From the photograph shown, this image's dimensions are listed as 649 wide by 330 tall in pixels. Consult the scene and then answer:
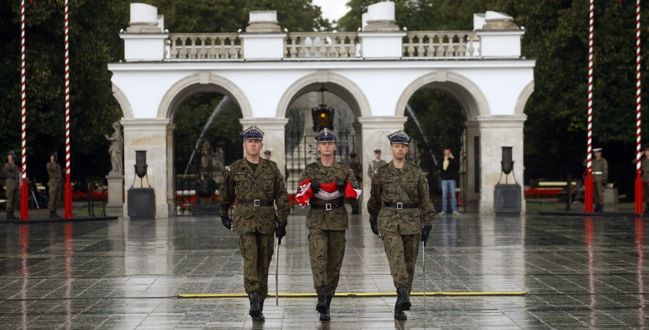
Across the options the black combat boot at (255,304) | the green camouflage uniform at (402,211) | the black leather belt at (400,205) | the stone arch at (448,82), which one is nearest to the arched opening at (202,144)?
the stone arch at (448,82)

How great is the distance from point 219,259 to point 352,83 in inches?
644

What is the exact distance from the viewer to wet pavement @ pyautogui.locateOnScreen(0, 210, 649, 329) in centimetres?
1310

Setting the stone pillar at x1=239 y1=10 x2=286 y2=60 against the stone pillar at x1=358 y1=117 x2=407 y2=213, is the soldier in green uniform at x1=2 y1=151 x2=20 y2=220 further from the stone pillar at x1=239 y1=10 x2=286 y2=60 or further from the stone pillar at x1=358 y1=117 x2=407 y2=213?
the stone pillar at x1=358 y1=117 x2=407 y2=213

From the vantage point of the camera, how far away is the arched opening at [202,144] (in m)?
37.9

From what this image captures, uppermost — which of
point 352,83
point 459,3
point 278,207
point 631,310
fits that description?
point 459,3

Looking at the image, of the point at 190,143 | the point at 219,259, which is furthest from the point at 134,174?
the point at 190,143

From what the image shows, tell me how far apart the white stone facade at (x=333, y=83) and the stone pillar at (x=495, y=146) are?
3cm

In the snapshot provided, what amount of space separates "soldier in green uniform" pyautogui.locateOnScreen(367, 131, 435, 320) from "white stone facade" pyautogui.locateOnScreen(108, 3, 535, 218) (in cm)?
2186

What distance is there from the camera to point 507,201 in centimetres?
3456

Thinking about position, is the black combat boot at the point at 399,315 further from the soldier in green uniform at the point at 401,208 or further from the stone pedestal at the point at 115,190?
the stone pedestal at the point at 115,190

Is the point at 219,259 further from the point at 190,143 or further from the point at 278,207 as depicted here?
the point at 190,143

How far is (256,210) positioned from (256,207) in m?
0.03

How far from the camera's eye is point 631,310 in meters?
13.5

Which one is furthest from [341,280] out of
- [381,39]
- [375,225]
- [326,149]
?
[381,39]
